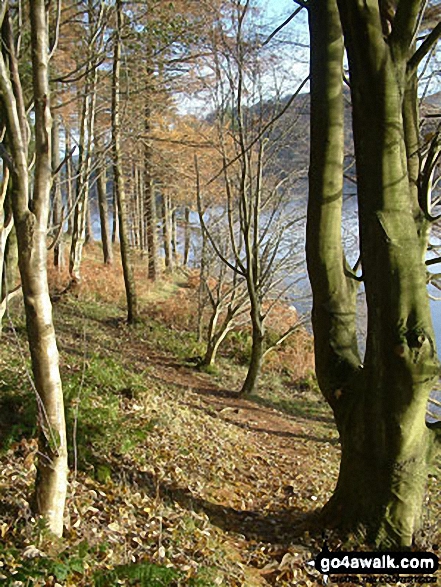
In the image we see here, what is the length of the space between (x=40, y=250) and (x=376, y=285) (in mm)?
2427

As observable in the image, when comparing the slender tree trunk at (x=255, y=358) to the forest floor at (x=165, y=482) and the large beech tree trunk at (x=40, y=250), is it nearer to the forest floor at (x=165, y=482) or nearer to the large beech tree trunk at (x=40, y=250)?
the forest floor at (x=165, y=482)

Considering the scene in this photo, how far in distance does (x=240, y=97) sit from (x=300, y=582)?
7.34 m

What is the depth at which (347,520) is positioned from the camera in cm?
379

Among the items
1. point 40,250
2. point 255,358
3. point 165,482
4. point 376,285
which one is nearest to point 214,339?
point 255,358

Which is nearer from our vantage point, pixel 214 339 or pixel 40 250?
pixel 40 250

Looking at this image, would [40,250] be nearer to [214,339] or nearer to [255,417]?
[255,417]

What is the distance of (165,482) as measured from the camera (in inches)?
174

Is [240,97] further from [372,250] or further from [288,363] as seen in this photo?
[288,363]

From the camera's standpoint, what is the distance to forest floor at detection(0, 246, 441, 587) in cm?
288

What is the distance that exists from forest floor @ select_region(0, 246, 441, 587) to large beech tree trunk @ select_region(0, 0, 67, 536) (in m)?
0.14

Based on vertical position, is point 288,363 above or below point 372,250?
below

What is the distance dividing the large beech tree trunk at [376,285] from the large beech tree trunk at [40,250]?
7.37 feet

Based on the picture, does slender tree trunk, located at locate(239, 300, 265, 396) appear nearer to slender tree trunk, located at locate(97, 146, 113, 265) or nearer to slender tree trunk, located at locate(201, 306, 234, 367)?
slender tree trunk, located at locate(201, 306, 234, 367)

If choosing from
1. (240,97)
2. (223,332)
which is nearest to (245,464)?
(223,332)
